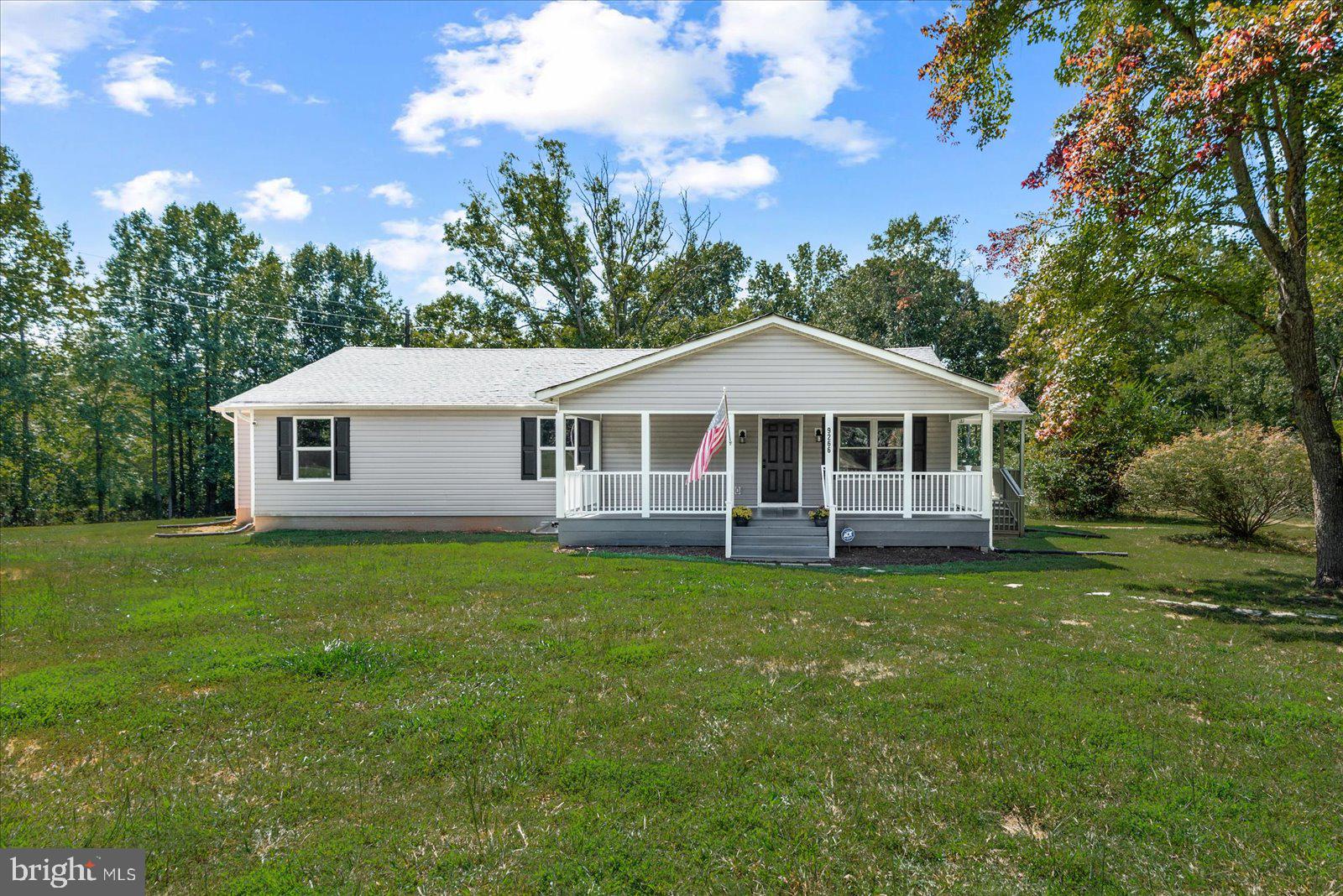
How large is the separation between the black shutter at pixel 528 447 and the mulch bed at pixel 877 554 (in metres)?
4.12

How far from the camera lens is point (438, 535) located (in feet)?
51.7

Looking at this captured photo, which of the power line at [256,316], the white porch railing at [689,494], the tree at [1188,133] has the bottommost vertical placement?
the white porch railing at [689,494]

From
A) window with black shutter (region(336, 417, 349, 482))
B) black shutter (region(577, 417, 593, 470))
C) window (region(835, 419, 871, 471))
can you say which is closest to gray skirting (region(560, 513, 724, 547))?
black shutter (region(577, 417, 593, 470))

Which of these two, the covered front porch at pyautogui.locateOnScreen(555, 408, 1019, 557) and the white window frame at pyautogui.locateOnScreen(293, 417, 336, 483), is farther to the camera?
the white window frame at pyautogui.locateOnScreen(293, 417, 336, 483)

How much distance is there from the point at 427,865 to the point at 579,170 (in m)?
34.7

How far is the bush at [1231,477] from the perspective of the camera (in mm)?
14492

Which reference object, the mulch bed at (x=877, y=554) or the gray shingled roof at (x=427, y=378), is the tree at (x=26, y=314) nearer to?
the gray shingled roof at (x=427, y=378)

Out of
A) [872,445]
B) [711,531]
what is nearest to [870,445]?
[872,445]

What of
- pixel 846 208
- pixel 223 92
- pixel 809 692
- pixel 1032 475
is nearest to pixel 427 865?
pixel 809 692

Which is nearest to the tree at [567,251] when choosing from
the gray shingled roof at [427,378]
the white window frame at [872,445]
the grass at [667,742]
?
the gray shingled roof at [427,378]

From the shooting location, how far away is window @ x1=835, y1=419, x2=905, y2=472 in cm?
1565

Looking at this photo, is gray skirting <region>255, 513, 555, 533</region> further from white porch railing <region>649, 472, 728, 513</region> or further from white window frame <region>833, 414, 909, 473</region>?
white window frame <region>833, 414, 909, 473</region>

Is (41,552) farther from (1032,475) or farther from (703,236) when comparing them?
(703,236)

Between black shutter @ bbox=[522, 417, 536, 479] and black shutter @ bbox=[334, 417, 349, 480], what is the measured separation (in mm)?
4513
